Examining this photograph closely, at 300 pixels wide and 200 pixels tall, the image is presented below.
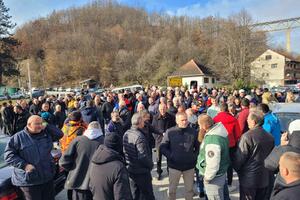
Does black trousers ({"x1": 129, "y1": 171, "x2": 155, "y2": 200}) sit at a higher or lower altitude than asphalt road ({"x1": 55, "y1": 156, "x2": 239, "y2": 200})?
higher

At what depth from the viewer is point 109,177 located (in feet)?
10.1

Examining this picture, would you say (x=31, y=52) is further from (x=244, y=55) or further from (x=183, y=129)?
(x=183, y=129)

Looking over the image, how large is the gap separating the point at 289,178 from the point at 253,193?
5.88 feet

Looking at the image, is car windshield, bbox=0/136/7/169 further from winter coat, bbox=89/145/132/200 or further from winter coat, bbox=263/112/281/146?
winter coat, bbox=263/112/281/146

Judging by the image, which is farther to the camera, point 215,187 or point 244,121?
point 244,121

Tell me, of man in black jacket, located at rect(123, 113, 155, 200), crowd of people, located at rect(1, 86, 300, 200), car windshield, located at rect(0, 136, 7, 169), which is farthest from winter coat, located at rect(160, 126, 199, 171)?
car windshield, located at rect(0, 136, 7, 169)

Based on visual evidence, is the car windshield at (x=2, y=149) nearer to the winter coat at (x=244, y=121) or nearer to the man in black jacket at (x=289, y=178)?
the man in black jacket at (x=289, y=178)

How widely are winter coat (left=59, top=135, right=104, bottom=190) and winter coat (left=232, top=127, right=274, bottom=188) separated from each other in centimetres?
207

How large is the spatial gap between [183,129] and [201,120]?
19.5 inches

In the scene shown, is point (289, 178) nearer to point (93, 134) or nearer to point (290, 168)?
point (290, 168)

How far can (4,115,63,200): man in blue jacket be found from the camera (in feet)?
12.4

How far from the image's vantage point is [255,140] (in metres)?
3.79

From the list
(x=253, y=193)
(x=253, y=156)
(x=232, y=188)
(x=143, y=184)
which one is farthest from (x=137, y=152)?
(x=232, y=188)

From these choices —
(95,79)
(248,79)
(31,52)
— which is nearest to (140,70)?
(95,79)
